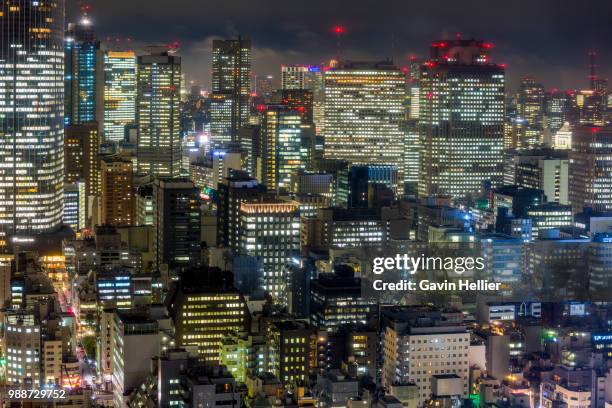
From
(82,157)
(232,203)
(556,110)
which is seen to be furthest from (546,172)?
(82,157)

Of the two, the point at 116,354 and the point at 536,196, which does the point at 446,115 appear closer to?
the point at 536,196

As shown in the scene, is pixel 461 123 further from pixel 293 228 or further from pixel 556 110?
pixel 293 228

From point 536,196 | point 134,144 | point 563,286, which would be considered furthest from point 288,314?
point 134,144

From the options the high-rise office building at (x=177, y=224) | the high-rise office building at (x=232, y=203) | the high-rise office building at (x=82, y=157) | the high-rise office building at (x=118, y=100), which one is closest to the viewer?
the high-rise office building at (x=232, y=203)

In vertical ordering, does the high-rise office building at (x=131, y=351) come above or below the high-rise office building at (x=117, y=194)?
below

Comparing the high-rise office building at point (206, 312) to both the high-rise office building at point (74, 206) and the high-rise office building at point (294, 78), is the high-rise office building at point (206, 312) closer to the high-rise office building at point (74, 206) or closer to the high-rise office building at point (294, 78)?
the high-rise office building at point (74, 206)

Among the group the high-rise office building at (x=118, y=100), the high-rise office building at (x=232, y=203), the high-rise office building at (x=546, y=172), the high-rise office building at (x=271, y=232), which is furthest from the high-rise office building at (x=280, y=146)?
the high-rise office building at (x=271, y=232)
